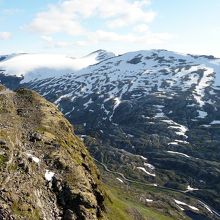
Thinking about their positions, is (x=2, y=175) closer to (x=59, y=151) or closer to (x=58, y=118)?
(x=59, y=151)

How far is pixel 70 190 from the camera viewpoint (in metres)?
75.1

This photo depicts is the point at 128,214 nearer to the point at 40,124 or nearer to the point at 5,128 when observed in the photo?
the point at 40,124

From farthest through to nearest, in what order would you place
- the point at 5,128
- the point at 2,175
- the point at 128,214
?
Answer: the point at 128,214
the point at 5,128
the point at 2,175

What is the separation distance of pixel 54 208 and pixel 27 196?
5.53 metres

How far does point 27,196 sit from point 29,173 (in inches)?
237

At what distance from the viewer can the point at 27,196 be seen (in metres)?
67.8

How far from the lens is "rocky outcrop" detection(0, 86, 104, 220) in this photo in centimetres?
6644

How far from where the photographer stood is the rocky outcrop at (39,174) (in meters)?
66.4

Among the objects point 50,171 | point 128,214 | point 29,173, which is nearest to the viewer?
point 29,173

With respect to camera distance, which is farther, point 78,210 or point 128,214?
point 128,214

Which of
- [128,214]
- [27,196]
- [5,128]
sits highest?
[5,128]

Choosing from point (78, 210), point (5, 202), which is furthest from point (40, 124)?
point (5, 202)

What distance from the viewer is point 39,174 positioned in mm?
75062

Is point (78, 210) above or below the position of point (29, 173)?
below
